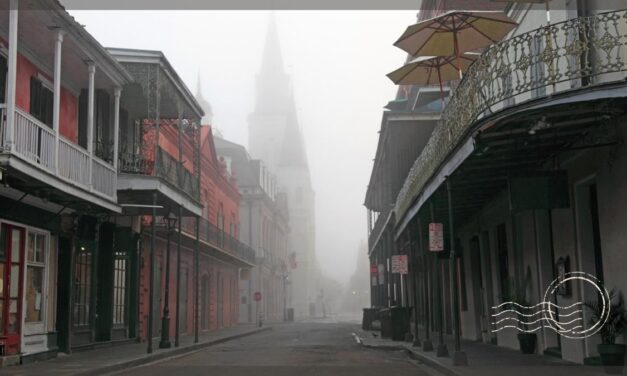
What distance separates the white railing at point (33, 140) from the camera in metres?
12.4

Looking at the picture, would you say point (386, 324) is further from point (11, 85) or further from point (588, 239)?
point (11, 85)

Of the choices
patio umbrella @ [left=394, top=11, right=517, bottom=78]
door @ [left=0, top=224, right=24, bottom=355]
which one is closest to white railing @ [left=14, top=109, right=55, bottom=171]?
door @ [left=0, top=224, right=24, bottom=355]

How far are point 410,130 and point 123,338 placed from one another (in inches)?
482

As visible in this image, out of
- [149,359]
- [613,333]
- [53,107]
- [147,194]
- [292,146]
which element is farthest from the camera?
[292,146]

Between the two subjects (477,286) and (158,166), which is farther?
(477,286)

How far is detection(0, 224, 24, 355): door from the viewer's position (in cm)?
1427

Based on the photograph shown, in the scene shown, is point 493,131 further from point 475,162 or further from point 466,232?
point 466,232

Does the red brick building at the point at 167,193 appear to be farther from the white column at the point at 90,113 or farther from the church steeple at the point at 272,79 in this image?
the church steeple at the point at 272,79

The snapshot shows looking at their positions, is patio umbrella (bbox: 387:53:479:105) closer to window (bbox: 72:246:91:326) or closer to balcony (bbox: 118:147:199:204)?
balcony (bbox: 118:147:199:204)

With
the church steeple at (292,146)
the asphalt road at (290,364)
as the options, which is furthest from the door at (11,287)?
the church steeple at (292,146)

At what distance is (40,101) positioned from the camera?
52.2 ft

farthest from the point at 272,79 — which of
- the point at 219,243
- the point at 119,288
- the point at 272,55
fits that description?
the point at 119,288

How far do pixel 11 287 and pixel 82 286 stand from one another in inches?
179

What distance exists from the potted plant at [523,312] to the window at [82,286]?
1070cm
